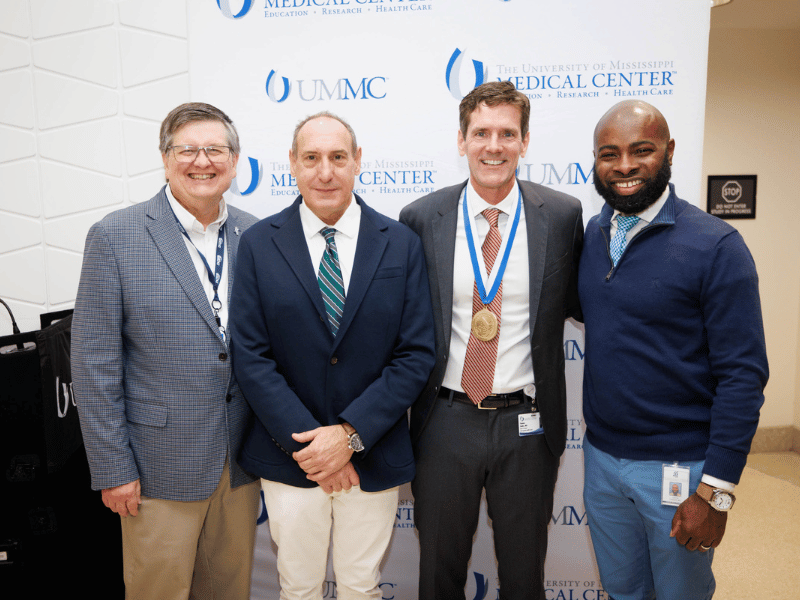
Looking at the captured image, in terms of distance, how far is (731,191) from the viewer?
15.0 feet

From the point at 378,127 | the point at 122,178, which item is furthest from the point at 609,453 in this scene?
the point at 122,178

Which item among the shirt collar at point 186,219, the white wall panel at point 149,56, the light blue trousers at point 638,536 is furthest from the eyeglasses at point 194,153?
the light blue trousers at point 638,536

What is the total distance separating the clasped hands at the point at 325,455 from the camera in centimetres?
173

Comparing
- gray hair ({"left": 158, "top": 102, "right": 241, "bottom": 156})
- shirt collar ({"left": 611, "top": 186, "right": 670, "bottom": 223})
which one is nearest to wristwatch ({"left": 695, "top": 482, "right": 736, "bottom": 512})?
shirt collar ({"left": 611, "top": 186, "right": 670, "bottom": 223})

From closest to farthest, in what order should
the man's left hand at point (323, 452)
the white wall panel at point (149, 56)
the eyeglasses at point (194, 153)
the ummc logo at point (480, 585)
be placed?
the man's left hand at point (323, 452), the eyeglasses at point (194, 153), the white wall panel at point (149, 56), the ummc logo at point (480, 585)

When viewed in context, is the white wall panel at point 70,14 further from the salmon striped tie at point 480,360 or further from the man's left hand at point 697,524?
the man's left hand at point 697,524

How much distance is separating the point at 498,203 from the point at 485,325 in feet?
1.61

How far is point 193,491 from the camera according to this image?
6.12 feet

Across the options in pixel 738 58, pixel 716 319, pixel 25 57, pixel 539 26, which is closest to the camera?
pixel 716 319

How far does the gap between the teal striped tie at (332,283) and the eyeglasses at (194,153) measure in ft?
1.60

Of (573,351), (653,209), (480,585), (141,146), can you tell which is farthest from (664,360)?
(141,146)

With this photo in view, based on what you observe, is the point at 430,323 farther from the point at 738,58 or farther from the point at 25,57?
the point at 738,58

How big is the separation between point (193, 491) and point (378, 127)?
1.79 metres

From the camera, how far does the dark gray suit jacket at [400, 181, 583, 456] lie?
1927 millimetres
